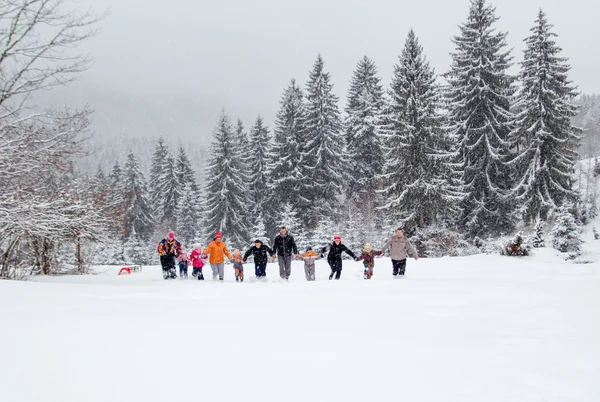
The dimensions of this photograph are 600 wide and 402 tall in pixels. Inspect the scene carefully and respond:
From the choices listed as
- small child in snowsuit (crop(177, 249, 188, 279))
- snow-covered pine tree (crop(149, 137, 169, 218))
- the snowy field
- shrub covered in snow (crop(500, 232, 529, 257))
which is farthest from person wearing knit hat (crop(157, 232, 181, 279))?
snow-covered pine tree (crop(149, 137, 169, 218))

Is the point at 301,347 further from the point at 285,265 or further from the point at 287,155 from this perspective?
the point at 287,155

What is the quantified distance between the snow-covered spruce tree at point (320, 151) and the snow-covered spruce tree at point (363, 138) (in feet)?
4.29

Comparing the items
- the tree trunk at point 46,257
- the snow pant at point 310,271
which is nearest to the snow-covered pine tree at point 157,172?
the tree trunk at point 46,257

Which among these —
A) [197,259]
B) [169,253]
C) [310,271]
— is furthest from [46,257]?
[310,271]

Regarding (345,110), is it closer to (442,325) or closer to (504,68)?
(504,68)

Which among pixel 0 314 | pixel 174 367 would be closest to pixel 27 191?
pixel 0 314

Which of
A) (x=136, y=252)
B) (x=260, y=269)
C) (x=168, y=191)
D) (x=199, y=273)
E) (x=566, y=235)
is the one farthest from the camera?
(x=168, y=191)

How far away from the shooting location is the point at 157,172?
51.4 m

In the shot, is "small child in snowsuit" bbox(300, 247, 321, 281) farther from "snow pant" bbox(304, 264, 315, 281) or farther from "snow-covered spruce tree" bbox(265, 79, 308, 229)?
"snow-covered spruce tree" bbox(265, 79, 308, 229)

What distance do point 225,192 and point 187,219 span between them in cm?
974

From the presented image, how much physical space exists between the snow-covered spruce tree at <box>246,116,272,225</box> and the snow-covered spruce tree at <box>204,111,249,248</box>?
2039mm

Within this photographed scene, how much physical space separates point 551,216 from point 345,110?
20.4 metres

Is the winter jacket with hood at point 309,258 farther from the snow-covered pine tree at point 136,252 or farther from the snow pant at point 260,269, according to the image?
the snow-covered pine tree at point 136,252

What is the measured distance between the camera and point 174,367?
3.53 m
